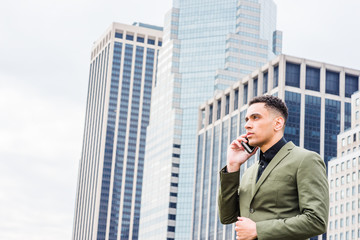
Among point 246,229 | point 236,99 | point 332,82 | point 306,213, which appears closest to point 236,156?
point 246,229

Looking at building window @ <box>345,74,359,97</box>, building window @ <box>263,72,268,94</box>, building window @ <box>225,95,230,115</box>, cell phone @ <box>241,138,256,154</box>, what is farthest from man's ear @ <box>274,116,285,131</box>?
building window @ <box>225,95,230,115</box>

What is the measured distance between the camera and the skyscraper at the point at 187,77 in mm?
157250

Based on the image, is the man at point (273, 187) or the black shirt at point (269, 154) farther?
the black shirt at point (269, 154)

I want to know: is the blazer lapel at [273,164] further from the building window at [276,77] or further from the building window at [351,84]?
the building window at [351,84]

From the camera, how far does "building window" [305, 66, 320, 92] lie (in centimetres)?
13216

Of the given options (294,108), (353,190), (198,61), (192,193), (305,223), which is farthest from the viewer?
(198,61)

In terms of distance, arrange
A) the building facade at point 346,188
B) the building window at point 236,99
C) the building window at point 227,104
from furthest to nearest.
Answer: the building window at point 227,104 → the building window at point 236,99 → the building facade at point 346,188

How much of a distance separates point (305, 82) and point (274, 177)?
12847cm

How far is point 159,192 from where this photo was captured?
6334 inches

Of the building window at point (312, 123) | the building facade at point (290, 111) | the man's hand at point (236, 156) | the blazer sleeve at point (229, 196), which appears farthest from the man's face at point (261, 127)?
the building window at point (312, 123)

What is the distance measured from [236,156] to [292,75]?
12694cm

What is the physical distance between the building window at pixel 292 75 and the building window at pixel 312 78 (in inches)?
86.6

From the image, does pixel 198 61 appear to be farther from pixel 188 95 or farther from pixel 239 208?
pixel 239 208

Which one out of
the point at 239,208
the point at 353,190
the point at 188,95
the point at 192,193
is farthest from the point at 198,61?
the point at 239,208
